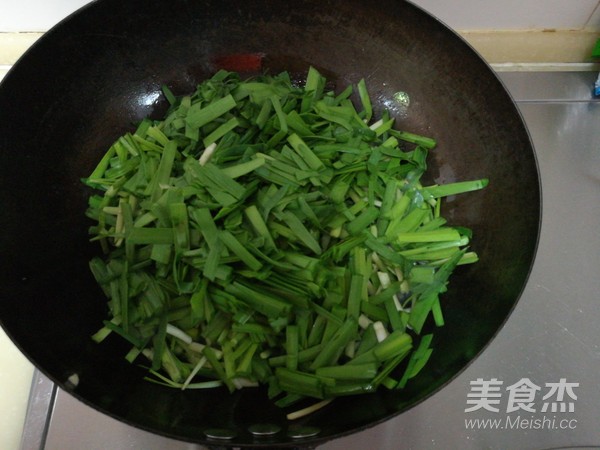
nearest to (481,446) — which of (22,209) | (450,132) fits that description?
(450,132)

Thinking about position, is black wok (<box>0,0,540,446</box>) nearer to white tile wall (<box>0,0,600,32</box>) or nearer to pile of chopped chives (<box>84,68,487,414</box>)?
pile of chopped chives (<box>84,68,487,414</box>)

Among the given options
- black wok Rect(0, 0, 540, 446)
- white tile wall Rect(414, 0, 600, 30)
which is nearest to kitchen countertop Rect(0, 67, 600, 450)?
black wok Rect(0, 0, 540, 446)

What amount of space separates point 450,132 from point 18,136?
31.7 inches

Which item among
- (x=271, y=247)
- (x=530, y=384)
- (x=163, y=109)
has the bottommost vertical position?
(x=530, y=384)

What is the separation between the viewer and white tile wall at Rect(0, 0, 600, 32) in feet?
3.82

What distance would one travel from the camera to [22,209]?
33.3 inches

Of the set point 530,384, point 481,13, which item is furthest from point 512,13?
point 530,384

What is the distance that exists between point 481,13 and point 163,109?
81 cm

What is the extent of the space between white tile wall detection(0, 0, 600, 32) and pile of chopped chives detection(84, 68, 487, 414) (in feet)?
1.51

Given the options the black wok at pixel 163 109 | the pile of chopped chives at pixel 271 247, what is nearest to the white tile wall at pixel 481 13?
the black wok at pixel 163 109

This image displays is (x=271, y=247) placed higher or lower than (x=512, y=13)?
lower

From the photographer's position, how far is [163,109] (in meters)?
1.03

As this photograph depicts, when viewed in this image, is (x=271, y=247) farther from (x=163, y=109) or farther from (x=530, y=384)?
(x=530, y=384)

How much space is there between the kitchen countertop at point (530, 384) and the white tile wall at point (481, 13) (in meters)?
0.40
